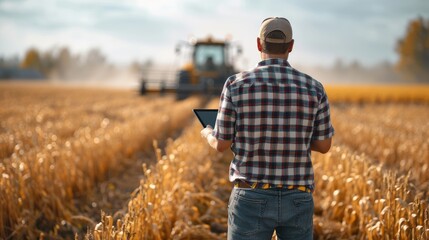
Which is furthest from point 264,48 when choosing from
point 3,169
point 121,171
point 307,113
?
point 121,171

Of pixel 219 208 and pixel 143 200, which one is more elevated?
pixel 143 200

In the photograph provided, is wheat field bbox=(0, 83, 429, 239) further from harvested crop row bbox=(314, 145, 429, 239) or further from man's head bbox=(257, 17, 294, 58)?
man's head bbox=(257, 17, 294, 58)

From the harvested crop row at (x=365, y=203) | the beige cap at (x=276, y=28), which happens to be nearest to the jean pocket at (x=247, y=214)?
the beige cap at (x=276, y=28)

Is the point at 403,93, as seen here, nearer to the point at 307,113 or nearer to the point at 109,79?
the point at 307,113

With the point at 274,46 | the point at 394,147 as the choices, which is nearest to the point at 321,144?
the point at 274,46

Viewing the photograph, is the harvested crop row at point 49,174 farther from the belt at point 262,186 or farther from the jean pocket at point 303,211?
the jean pocket at point 303,211

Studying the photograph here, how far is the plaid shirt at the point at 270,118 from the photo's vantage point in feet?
7.24

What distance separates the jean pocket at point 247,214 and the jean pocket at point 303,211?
0.19 meters

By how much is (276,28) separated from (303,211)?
967mm

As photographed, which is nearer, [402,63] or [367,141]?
[367,141]

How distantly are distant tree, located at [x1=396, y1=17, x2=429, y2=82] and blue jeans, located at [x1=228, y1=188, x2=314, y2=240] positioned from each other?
64404 mm

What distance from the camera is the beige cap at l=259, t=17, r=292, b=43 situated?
7.20 feet

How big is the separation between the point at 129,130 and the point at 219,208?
14.0 ft

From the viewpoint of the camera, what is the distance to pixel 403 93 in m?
27.0
